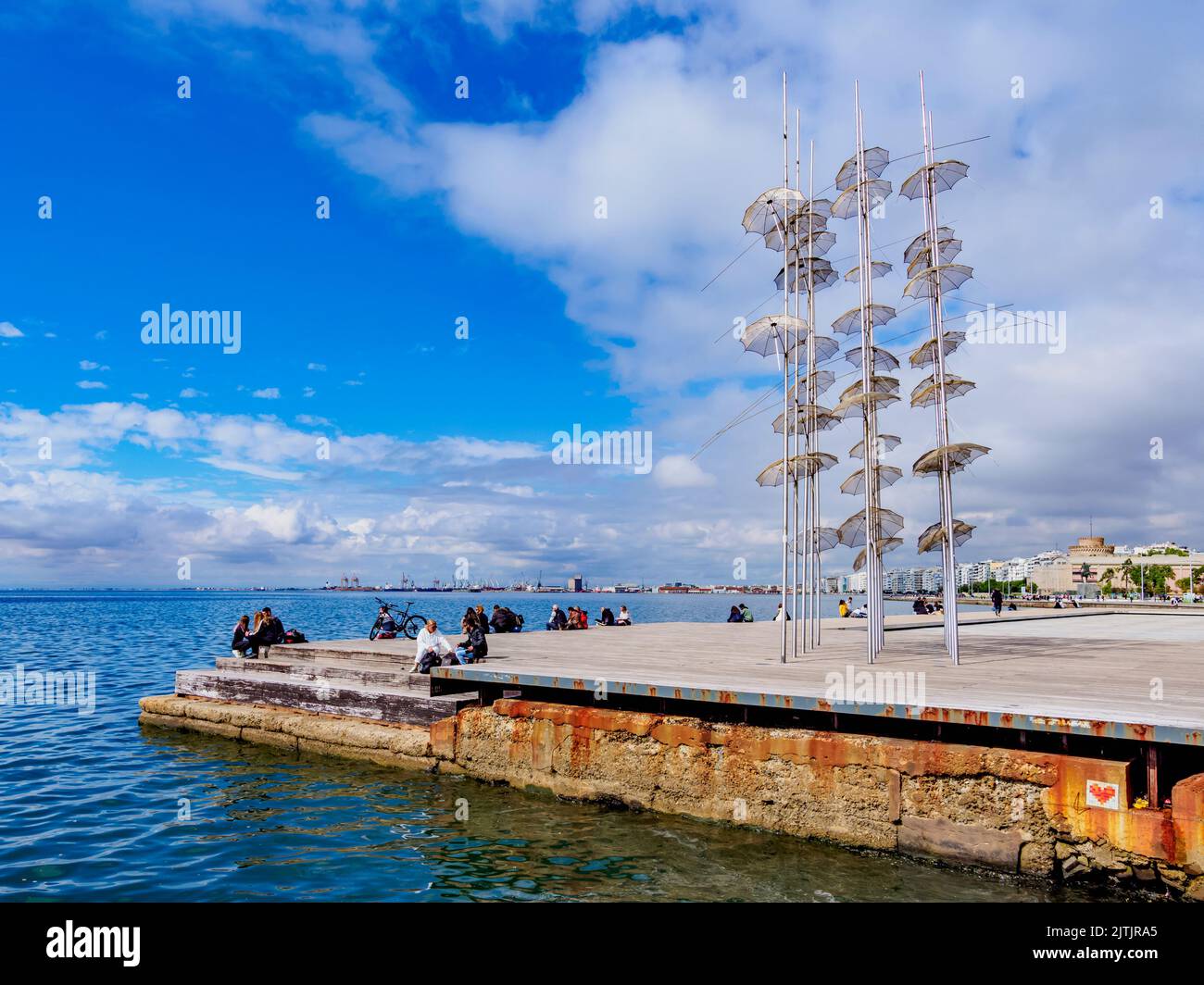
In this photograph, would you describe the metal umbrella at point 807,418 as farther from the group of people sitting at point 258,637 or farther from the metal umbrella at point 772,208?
the group of people sitting at point 258,637

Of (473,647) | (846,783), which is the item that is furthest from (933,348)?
(473,647)

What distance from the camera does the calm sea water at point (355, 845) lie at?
32.4 feet

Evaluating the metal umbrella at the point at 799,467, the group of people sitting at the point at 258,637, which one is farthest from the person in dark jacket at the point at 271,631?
the metal umbrella at the point at 799,467

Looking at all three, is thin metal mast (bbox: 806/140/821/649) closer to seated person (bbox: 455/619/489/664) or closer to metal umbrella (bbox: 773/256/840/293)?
metal umbrella (bbox: 773/256/840/293)

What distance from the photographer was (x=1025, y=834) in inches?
386

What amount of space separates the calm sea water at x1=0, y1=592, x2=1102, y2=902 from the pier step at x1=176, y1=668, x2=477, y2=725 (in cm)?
123

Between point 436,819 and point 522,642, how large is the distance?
386 inches

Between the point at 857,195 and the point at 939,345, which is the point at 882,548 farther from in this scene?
the point at 857,195

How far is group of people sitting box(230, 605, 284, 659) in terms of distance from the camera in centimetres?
2094

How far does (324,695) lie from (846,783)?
12.1m

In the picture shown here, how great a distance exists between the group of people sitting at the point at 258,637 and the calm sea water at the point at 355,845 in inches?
147
